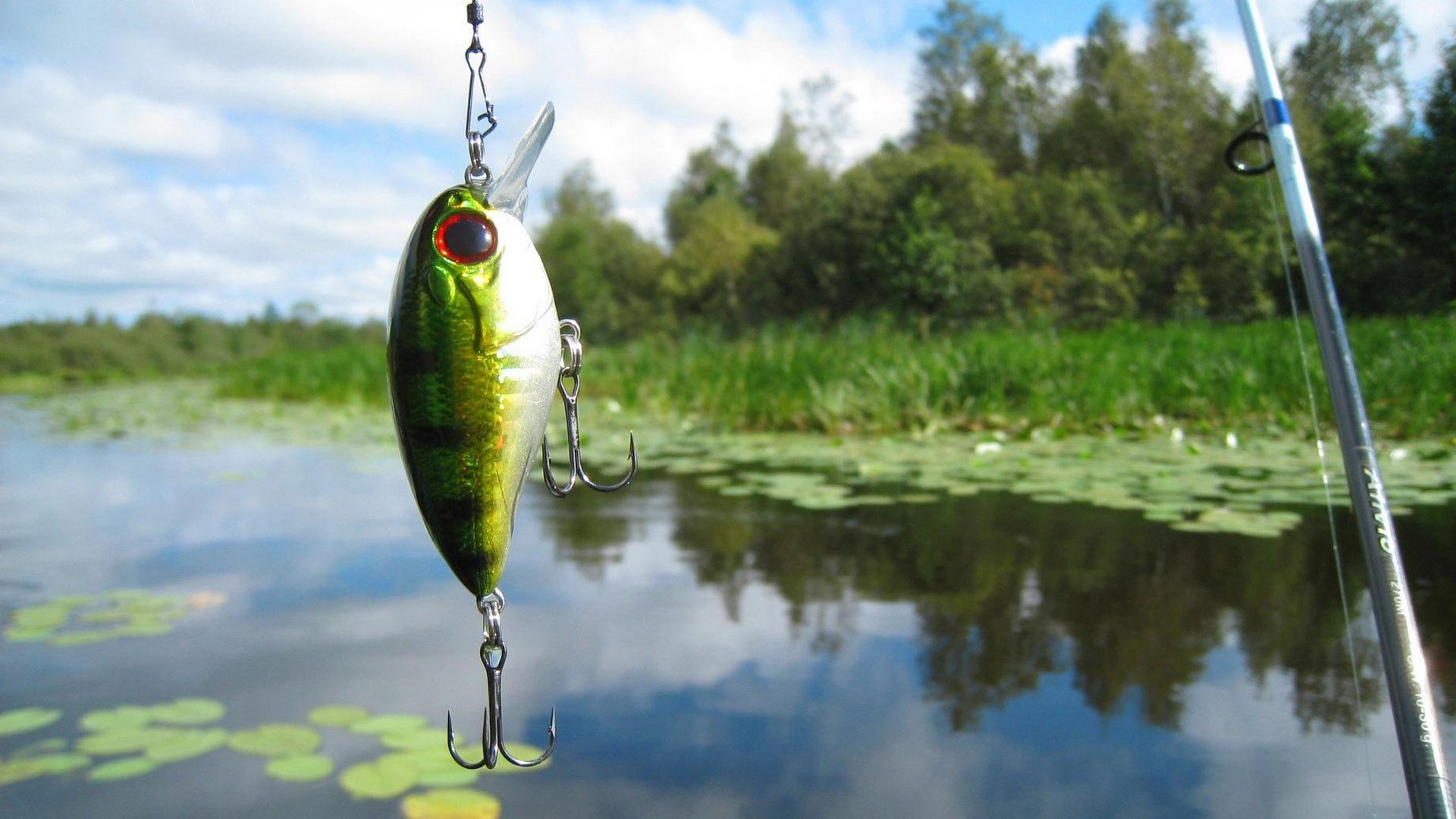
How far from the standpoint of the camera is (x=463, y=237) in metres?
0.74

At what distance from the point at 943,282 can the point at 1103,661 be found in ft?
78.9

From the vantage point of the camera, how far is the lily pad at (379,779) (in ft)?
6.11

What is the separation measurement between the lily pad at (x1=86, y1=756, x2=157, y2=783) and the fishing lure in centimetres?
156

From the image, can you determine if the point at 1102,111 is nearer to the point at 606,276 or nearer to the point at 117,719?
the point at 606,276

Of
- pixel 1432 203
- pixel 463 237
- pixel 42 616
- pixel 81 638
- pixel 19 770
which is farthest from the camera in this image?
pixel 1432 203

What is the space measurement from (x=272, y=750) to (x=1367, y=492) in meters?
2.03

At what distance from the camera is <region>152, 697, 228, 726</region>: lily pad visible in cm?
217

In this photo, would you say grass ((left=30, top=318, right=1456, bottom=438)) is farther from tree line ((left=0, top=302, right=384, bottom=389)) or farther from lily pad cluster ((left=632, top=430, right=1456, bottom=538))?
tree line ((left=0, top=302, right=384, bottom=389))

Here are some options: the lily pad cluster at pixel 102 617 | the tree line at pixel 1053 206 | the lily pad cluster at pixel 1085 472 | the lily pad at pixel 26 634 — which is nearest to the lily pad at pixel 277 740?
the lily pad cluster at pixel 102 617

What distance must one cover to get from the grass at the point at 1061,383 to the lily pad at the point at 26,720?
5.42 meters

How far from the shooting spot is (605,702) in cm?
231

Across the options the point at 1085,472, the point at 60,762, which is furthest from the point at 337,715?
the point at 1085,472

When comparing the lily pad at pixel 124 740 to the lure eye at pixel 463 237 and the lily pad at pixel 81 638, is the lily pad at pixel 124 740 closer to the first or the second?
the lily pad at pixel 81 638

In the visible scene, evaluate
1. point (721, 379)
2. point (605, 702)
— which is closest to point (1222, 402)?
point (721, 379)
